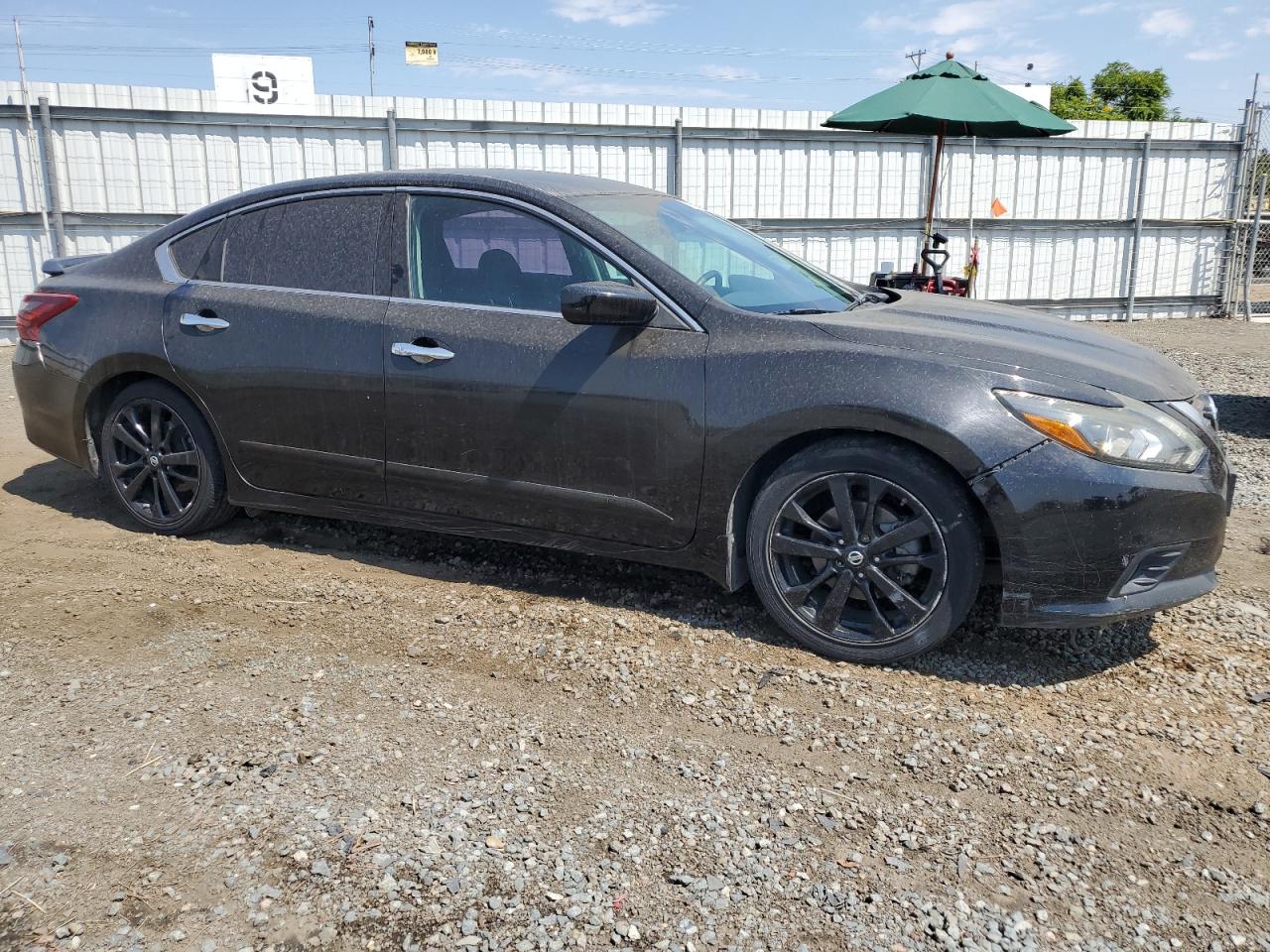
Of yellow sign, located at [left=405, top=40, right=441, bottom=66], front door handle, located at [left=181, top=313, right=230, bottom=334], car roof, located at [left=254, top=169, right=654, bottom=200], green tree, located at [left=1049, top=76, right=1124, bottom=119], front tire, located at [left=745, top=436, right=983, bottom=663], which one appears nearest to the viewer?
front tire, located at [left=745, top=436, right=983, bottom=663]

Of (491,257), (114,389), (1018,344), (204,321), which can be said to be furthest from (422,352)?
(1018,344)

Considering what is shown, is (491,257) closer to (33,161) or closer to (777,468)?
(777,468)

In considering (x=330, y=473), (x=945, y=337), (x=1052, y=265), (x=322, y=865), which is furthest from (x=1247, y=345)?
(x=322, y=865)

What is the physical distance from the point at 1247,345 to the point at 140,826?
44.2ft

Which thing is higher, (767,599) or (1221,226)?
(1221,226)

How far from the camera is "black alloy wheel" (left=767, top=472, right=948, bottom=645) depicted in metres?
3.32

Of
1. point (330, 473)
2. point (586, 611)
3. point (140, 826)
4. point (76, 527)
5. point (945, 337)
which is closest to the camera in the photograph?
point (140, 826)

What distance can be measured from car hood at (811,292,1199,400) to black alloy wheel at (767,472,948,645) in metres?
0.52

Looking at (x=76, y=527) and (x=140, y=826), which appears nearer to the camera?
(x=140, y=826)

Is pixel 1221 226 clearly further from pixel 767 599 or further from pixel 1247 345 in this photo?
pixel 767 599

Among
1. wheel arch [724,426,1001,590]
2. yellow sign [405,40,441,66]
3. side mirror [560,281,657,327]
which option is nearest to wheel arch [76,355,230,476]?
side mirror [560,281,657,327]

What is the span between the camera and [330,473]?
14.0 ft

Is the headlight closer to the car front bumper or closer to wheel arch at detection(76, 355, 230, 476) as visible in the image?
the car front bumper

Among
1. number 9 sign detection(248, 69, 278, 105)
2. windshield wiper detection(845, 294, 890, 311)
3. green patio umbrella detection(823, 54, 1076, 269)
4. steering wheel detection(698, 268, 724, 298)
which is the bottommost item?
windshield wiper detection(845, 294, 890, 311)
